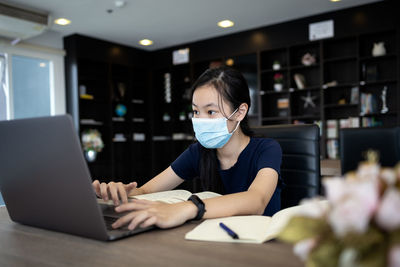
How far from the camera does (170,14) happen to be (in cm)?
447

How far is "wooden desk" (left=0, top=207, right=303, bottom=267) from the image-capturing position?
1.96 ft

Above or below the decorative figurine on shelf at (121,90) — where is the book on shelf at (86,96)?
below

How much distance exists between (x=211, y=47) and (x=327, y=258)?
5489 millimetres

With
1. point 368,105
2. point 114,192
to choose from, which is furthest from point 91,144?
point 114,192

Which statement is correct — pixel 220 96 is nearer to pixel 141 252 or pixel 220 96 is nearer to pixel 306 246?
pixel 141 252

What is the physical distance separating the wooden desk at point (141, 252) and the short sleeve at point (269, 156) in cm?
54

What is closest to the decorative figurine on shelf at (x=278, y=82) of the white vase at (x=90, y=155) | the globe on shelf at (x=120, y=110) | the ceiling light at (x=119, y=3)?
the ceiling light at (x=119, y=3)

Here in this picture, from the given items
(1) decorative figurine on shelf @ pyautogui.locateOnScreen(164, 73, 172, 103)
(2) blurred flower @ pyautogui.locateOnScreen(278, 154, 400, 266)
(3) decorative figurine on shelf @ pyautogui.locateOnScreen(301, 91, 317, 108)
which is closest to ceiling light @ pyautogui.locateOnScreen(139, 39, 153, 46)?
(1) decorative figurine on shelf @ pyautogui.locateOnScreen(164, 73, 172, 103)

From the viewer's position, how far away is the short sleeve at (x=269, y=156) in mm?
1242

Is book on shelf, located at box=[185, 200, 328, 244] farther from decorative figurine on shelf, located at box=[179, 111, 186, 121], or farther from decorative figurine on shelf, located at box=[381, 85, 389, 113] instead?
decorative figurine on shelf, located at box=[179, 111, 186, 121]

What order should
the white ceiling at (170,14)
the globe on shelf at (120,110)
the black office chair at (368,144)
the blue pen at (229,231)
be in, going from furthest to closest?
the globe on shelf at (120,110) → the white ceiling at (170,14) → the black office chair at (368,144) → the blue pen at (229,231)

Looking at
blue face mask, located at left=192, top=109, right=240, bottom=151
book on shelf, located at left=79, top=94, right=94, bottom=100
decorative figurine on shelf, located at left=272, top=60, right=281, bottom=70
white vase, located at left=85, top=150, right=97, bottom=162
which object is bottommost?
white vase, located at left=85, top=150, right=97, bottom=162

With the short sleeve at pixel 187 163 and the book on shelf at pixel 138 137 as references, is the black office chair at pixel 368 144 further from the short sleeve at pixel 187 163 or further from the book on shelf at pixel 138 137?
the book on shelf at pixel 138 137

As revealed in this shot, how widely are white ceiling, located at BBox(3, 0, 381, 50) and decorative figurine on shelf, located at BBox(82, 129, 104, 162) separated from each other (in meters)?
1.46
